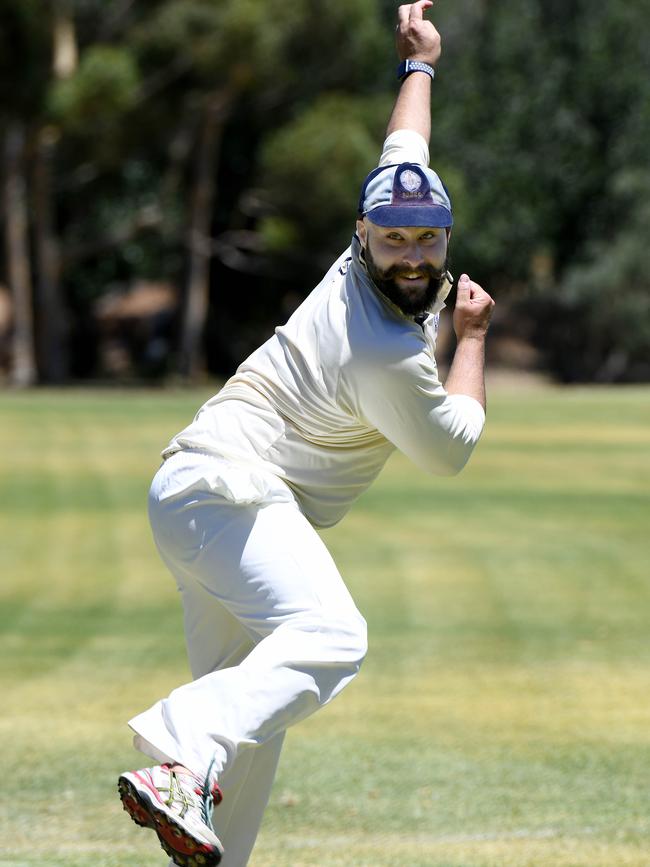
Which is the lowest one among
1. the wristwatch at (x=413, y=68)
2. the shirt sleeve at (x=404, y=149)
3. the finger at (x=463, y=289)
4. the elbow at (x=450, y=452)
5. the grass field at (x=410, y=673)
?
the grass field at (x=410, y=673)

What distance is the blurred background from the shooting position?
3941 cm

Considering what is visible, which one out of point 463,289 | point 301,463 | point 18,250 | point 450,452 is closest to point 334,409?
point 301,463

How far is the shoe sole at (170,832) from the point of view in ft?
11.5

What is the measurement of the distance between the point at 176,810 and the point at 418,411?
1.11 meters

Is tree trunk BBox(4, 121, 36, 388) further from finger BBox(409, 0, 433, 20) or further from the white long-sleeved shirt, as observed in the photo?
the white long-sleeved shirt

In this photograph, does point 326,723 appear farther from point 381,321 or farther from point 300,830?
point 381,321

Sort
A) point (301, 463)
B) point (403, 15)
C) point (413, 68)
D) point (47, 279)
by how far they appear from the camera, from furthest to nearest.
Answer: point (47, 279)
point (403, 15)
point (413, 68)
point (301, 463)

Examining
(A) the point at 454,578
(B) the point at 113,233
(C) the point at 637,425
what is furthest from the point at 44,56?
(A) the point at 454,578

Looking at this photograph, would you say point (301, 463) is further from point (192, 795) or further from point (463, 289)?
point (192, 795)

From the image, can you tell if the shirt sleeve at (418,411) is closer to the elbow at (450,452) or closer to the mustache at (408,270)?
the elbow at (450,452)

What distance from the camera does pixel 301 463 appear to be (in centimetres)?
403

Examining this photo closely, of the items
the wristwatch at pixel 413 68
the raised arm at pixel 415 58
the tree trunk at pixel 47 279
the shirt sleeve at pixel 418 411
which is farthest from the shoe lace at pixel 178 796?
the tree trunk at pixel 47 279

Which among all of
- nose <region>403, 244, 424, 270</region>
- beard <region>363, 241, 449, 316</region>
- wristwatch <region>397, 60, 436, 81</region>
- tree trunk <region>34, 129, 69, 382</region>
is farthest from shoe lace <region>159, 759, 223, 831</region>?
tree trunk <region>34, 129, 69, 382</region>

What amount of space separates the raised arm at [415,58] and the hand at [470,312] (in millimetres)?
537
